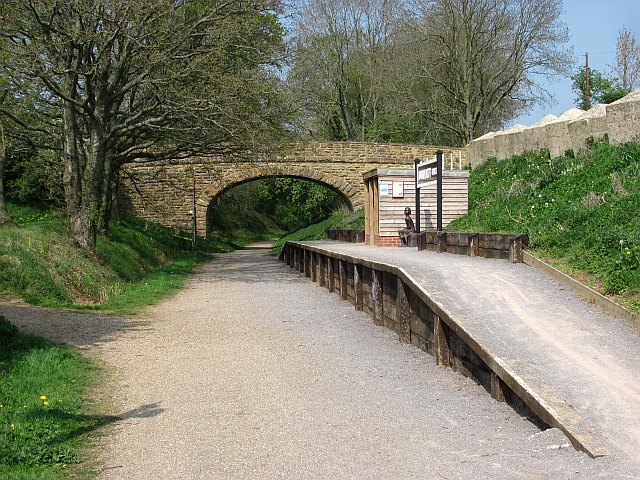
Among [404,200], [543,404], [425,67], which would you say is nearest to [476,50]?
[425,67]

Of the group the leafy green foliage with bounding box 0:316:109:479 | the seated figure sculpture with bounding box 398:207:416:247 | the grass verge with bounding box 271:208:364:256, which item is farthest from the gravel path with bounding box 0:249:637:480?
the grass verge with bounding box 271:208:364:256

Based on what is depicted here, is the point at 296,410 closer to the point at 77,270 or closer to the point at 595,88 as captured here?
the point at 77,270

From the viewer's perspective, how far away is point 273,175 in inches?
1608

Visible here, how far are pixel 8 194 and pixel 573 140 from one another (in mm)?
18905

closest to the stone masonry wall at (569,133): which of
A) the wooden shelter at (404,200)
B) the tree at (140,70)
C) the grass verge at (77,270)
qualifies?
the wooden shelter at (404,200)

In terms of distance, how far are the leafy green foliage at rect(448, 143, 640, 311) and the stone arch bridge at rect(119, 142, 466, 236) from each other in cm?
1892

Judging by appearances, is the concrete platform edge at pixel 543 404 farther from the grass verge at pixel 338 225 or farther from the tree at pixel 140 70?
the grass verge at pixel 338 225

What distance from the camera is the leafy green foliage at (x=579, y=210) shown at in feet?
30.5

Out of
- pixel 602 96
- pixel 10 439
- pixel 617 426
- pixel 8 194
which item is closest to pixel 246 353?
pixel 10 439

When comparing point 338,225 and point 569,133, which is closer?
point 569,133

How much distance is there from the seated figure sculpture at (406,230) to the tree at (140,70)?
12.8ft

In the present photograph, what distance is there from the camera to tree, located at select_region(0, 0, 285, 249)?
16688mm

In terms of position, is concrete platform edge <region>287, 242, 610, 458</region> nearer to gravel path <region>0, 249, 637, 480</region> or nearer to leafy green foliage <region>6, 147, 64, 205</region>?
gravel path <region>0, 249, 637, 480</region>

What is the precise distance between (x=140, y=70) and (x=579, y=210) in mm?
11155
